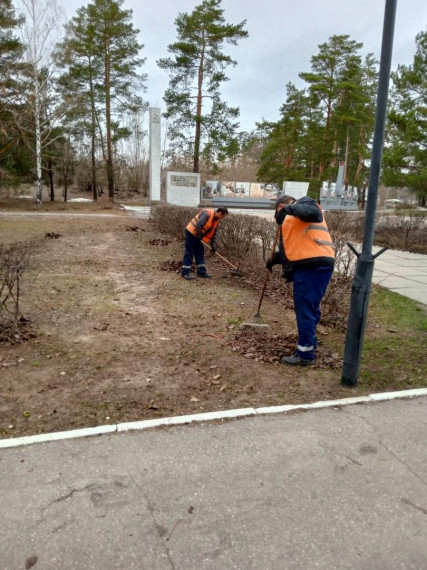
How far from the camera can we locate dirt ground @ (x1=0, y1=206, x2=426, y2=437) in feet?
10.5

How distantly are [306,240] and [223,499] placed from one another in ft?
8.02

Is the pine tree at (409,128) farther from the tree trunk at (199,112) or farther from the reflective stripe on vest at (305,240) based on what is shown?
the tree trunk at (199,112)

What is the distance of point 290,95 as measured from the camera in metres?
37.0

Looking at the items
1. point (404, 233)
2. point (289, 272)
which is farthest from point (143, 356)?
point (404, 233)

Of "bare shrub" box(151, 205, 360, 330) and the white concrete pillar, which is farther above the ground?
the white concrete pillar

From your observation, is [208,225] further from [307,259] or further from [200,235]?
[307,259]

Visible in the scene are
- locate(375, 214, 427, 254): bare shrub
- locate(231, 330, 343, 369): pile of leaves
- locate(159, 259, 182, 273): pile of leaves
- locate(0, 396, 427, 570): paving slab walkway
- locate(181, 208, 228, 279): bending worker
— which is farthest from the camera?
locate(375, 214, 427, 254): bare shrub

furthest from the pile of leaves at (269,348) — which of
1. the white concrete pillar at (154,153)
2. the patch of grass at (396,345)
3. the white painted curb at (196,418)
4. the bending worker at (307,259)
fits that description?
the white concrete pillar at (154,153)

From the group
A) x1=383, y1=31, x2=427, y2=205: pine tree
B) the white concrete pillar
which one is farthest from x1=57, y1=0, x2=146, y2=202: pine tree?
x1=383, y1=31, x2=427, y2=205: pine tree

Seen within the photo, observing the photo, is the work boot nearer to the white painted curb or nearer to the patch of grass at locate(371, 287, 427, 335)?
the white painted curb

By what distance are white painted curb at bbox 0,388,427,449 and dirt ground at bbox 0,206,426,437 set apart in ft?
0.37

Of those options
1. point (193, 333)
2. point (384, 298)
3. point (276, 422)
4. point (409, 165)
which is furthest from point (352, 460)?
point (409, 165)

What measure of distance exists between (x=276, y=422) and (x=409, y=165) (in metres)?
14.6

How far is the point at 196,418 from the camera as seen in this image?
3018mm
